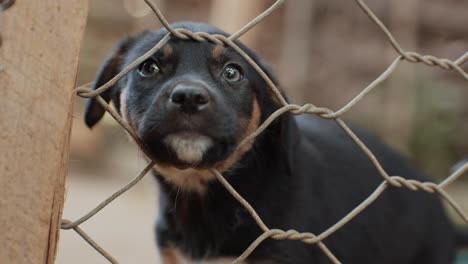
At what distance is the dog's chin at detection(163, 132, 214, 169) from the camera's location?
239cm

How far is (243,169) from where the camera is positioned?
3.17 m

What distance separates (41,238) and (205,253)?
66.0 inches

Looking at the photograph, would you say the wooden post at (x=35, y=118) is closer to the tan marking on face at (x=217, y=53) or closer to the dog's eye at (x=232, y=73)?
the tan marking on face at (x=217, y=53)

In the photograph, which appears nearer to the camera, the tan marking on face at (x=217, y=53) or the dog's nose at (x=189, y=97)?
the dog's nose at (x=189, y=97)

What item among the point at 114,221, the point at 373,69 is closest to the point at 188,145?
the point at 114,221

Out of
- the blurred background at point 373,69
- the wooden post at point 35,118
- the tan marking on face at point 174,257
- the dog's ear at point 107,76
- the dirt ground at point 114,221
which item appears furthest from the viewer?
the blurred background at point 373,69

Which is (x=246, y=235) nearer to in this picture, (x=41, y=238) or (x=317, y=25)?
(x=41, y=238)

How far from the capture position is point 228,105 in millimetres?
2555

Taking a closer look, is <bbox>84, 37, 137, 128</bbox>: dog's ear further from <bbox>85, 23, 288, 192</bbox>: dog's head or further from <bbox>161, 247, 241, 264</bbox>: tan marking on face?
<bbox>161, 247, 241, 264</bbox>: tan marking on face

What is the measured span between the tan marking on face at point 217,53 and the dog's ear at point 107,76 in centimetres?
63

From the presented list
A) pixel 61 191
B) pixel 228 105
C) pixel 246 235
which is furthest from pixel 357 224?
pixel 61 191

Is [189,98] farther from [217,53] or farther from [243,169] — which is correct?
[243,169]

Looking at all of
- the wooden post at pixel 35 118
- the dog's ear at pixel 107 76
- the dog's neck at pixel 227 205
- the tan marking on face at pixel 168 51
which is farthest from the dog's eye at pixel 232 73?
the wooden post at pixel 35 118

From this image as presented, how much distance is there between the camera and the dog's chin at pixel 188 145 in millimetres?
2395
